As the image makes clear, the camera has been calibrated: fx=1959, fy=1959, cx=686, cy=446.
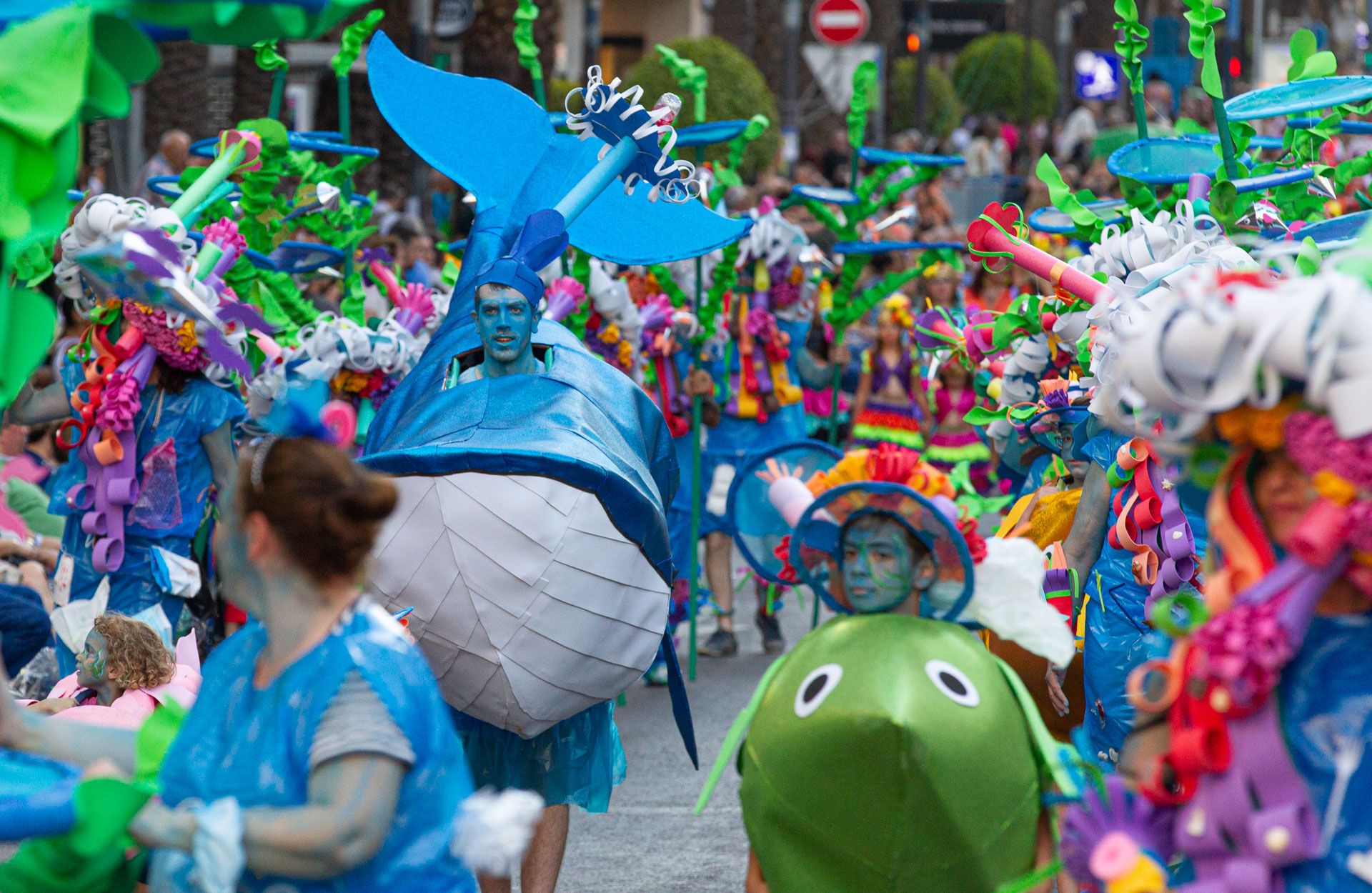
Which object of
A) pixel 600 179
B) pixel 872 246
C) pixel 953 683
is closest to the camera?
pixel 953 683

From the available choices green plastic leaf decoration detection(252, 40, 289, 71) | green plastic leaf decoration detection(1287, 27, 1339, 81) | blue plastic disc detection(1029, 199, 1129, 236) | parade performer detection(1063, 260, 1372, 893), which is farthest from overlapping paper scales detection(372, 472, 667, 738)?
green plastic leaf decoration detection(1287, 27, 1339, 81)

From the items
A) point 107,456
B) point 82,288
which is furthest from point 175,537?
point 82,288

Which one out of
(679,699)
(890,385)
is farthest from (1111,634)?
(890,385)

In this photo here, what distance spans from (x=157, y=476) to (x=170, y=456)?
0.09m

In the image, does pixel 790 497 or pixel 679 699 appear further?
pixel 679 699

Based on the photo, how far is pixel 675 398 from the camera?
973 centimetres

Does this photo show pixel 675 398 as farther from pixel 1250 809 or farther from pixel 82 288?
pixel 1250 809

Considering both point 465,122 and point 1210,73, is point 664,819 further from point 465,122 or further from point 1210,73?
point 1210,73

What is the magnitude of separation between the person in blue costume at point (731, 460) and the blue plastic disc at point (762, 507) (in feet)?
16.5

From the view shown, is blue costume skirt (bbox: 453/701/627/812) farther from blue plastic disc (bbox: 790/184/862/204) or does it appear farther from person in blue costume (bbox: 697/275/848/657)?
blue plastic disc (bbox: 790/184/862/204)

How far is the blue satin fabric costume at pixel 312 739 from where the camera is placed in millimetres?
3107

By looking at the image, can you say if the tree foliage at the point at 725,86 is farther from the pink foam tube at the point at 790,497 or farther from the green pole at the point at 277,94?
the pink foam tube at the point at 790,497

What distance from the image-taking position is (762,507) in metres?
4.43

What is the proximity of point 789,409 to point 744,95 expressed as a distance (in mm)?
8811
